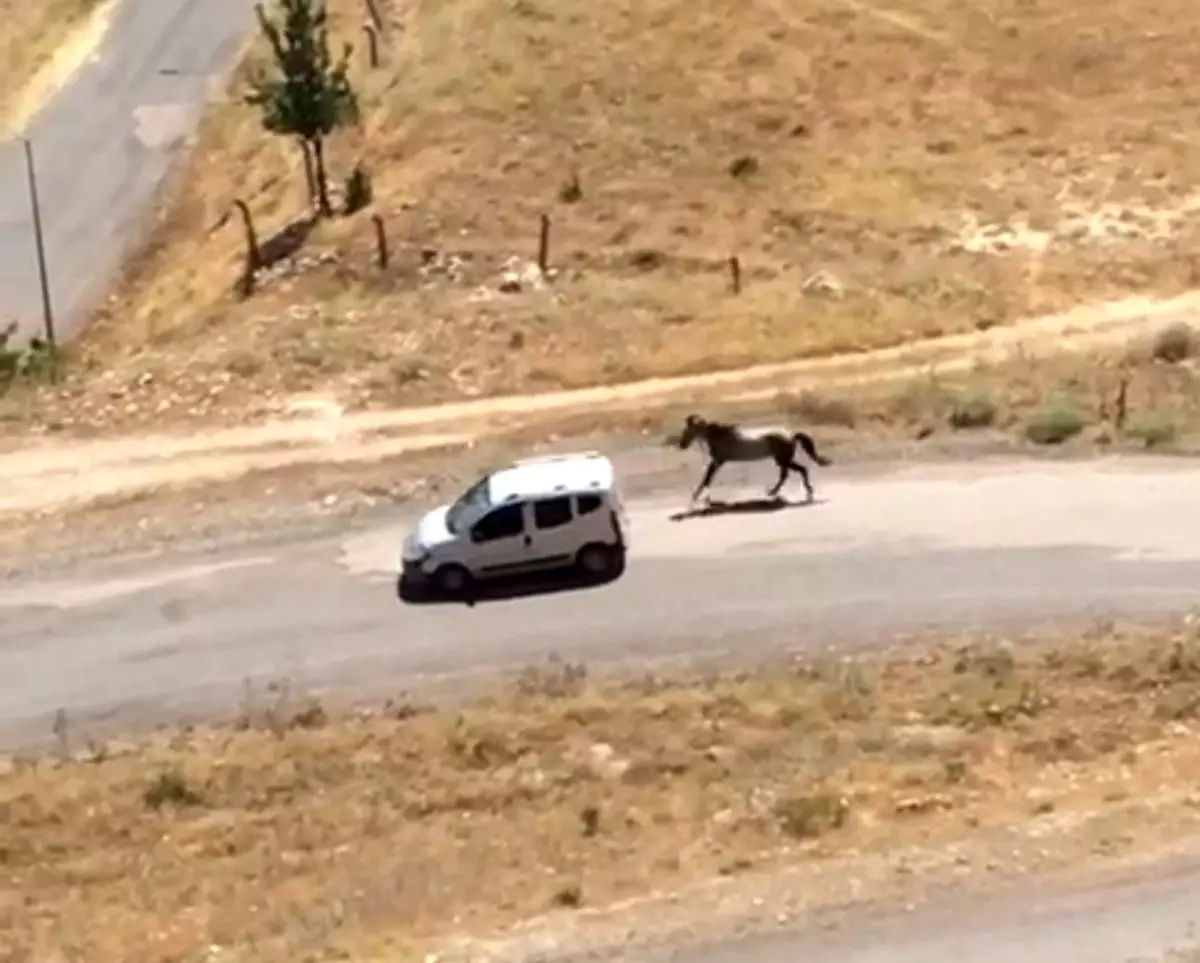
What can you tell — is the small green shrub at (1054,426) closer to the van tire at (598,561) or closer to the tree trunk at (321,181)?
the van tire at (598,561)

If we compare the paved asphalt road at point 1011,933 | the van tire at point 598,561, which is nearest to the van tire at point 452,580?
the van tire at point 598,561

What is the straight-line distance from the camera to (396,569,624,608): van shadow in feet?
83.3

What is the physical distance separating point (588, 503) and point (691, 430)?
2.82 meters

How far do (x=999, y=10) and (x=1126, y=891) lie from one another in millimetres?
35761

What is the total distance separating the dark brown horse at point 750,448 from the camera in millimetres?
26703

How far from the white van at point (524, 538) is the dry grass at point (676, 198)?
307 inches

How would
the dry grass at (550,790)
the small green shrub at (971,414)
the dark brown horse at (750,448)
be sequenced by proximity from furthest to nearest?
the small green shrub at (971,414) < the dark brown horse at (750,448) < the dry grass at (550,790)

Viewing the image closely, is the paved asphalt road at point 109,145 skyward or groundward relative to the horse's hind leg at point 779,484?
skyward

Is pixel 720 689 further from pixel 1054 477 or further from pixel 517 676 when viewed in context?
pixel 1054 477

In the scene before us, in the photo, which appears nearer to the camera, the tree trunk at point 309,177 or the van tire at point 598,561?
the van tire at point 598,561

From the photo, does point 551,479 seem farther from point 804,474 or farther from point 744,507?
point 804,474

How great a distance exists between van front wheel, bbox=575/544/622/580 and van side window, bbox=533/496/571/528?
0.44m

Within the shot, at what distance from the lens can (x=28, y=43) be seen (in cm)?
6203

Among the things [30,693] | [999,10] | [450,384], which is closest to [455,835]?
[30,693]
